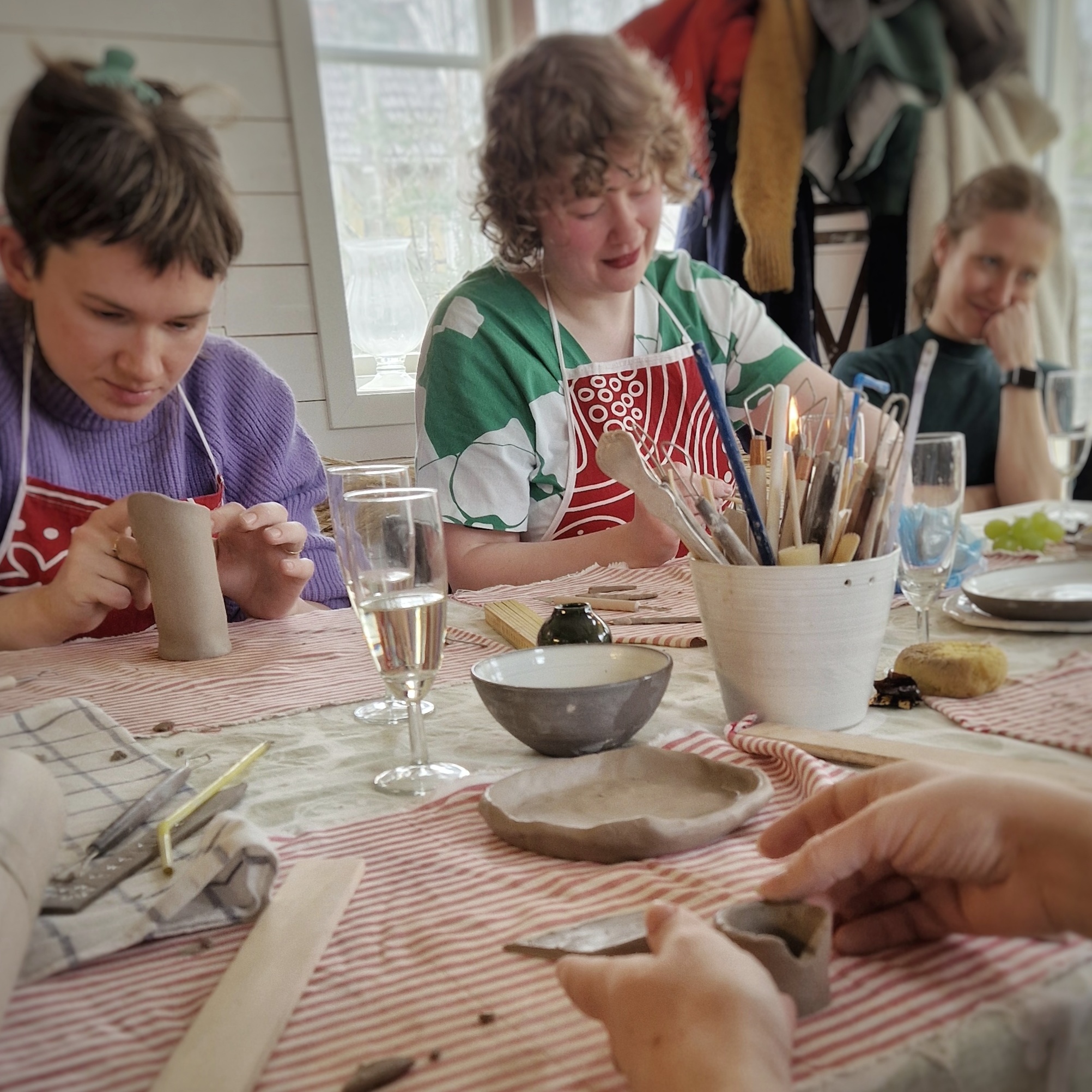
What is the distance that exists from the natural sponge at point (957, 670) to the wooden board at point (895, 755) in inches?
4.2

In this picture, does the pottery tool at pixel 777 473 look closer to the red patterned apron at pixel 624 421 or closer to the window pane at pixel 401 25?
the red patterned apron at pixel 624 421

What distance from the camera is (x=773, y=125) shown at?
8.46 ft

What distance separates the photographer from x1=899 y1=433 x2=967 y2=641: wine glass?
0.89 m

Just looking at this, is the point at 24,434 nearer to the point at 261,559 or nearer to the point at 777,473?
the point at 261,559

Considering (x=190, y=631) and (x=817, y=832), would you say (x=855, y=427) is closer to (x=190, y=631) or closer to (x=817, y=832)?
(x=817, y=832)

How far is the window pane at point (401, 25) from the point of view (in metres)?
2.59

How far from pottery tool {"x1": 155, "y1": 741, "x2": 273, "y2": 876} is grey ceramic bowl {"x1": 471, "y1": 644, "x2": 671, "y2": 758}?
165 millimetres

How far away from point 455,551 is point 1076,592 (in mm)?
806

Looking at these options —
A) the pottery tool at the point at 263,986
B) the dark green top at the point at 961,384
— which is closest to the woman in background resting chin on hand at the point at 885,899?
the pottery tool at the point at 263,986

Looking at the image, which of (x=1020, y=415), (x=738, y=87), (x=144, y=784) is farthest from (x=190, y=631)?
(x=738, y=87)

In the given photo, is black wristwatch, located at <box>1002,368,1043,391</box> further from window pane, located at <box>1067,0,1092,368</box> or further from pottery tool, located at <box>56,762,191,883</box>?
pottery tool, located at <box>56,762,191,883</box>

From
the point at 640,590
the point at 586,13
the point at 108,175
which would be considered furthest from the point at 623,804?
the point at 586,13

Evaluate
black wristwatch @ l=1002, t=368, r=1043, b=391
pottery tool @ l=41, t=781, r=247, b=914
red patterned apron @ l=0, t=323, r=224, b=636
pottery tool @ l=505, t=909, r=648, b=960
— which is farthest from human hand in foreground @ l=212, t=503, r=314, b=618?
black wristwatch @ l=1002, t=368, r=1043, b=391

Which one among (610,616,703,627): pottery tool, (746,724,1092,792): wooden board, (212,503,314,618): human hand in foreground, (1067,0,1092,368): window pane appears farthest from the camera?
(1067,0,1092,368): window pane
